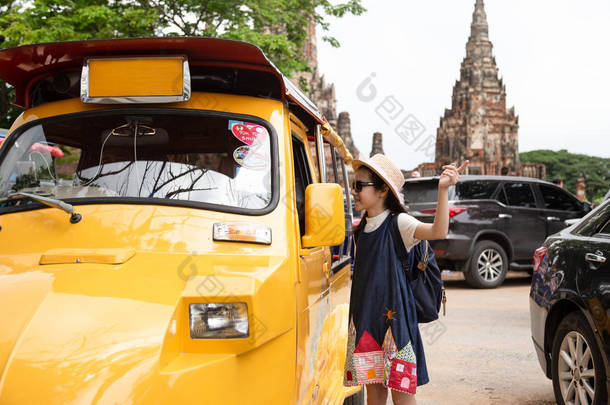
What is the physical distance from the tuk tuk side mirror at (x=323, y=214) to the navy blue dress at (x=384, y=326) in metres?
0.41

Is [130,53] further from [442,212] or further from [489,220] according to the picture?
[489,220]

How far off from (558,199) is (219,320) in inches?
474

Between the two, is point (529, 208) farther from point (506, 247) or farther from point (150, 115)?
point (150, 115)

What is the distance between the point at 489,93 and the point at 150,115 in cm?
5697

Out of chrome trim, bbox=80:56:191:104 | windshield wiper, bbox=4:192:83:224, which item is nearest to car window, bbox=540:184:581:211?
chrome trim, bbox=80:56:191:104

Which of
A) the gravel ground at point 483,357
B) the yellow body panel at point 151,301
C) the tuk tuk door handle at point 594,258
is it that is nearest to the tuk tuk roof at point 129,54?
the yellow body panel at point 151,301

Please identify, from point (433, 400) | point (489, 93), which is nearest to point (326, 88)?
point (489, 93)

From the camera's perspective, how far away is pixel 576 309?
4254mm

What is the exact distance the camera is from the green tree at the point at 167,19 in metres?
15.5

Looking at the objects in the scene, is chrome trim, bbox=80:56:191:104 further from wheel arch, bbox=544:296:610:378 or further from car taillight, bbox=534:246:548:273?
car taillight, bbox=534:246:548:273

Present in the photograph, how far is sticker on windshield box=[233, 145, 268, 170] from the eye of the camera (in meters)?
2.94

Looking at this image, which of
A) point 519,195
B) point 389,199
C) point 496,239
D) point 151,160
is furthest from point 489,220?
point 151,160

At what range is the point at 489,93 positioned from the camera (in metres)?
56.3

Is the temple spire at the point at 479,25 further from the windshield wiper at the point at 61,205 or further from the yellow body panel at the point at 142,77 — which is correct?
the windshield wiper at the point at 61,205
